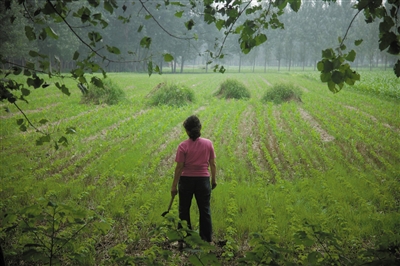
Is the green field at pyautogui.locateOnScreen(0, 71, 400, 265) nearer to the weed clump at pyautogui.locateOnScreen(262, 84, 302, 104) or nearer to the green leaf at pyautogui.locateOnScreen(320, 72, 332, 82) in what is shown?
the green leaf at pyautogui.locateOnScreen(320, 72, 332, 82)

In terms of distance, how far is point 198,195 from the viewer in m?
4.41

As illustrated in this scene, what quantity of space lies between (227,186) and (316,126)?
792cm

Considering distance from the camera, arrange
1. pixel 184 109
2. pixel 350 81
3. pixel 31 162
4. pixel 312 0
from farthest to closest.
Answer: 1. pixel 312 0
2. pixel 184 109
3. pixel 31 162
4. pixel 350 81

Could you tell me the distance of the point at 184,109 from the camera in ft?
58.3

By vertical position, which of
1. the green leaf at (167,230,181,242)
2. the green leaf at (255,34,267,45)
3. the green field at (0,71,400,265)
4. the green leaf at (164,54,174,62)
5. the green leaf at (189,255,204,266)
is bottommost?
the green field at (0,71,400,265)

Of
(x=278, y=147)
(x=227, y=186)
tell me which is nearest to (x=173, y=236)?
(x=227, y=186)

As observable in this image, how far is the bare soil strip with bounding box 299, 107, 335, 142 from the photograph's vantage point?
11404 mm

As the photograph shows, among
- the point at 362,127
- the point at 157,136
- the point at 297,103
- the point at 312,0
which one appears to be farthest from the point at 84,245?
the point at 312,0

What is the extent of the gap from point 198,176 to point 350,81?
267 cm

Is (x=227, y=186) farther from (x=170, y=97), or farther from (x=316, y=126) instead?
(x=170, y=97)

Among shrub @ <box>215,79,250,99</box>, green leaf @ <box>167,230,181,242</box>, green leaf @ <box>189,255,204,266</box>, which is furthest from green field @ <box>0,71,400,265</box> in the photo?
shrub @ <box>215,79,250,99</box>

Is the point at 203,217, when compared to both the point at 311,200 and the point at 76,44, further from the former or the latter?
the point at 76,44

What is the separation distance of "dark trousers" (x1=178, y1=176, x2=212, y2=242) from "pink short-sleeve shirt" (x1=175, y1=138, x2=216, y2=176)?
10 centimetres

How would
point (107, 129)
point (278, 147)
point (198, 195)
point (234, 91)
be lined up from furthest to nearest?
point (234, 91) → point (107, 129) → point (278, 147) → point (198, 195)
